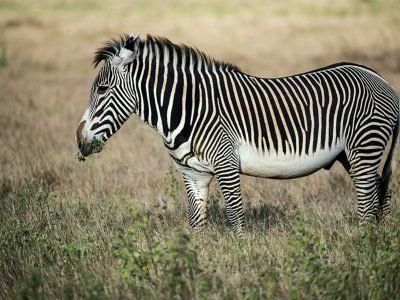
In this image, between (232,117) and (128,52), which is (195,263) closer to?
(232,117)

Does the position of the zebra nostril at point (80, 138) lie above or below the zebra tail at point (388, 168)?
above

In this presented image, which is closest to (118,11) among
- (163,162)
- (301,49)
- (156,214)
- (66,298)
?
(301,49)

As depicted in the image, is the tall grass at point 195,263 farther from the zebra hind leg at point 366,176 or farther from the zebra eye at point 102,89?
the zebra eye at point 102,89

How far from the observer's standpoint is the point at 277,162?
6.05 meters

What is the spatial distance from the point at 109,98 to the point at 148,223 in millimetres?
1503

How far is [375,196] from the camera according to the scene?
630 centimetres

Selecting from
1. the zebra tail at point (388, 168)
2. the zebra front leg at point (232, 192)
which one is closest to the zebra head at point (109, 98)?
the zebra front leg at point (232, 192)

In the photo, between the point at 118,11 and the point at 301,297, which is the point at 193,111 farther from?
the point at 118,11

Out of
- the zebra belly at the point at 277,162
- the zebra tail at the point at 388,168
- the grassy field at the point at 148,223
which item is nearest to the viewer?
the grassy field at the point at 148,223

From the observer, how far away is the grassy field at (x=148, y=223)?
4.53m

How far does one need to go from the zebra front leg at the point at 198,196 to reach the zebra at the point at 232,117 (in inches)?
0.4

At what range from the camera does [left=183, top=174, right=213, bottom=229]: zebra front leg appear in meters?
6.29

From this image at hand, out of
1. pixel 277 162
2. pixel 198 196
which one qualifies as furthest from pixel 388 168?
pixel 198 196

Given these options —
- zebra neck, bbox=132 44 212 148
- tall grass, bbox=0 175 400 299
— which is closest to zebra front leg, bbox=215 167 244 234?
tall grass, bbox=0 175 400 299
